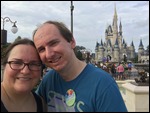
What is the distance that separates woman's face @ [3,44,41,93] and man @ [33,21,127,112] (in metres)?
0.10

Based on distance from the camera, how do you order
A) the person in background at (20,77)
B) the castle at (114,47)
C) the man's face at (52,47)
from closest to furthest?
1. the person in background at (20,77)
2. the man's face at (52,47)
3. the castle at (114,47)

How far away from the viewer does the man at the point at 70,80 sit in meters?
1.66

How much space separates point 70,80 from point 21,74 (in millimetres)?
388

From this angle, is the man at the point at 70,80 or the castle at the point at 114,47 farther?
the castle at the point at 114,47

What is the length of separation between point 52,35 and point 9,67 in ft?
1.22

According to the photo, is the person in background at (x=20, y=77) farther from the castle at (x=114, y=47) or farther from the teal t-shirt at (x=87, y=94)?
the castle at (x=114, y=47)

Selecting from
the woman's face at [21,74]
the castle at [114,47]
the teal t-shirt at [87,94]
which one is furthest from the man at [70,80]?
the castle at [114,47]

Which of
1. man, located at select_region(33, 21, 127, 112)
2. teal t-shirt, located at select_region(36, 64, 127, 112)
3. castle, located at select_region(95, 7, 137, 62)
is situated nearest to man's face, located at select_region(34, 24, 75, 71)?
man, located at select_region(33, 21, 127, 112)

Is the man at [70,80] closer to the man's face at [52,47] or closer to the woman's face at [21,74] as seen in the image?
the man's face at [52,47]

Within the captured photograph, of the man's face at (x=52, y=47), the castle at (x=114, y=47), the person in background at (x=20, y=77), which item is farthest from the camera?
the castle at (x=114, y=47)

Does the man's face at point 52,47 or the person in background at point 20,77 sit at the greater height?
the man's face at point 52,47

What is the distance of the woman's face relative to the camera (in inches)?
63.8

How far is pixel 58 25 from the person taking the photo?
1807mm

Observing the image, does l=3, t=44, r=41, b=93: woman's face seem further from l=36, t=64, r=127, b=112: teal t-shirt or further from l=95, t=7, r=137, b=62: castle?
l=95, t=7, r=137, b=62: castle
